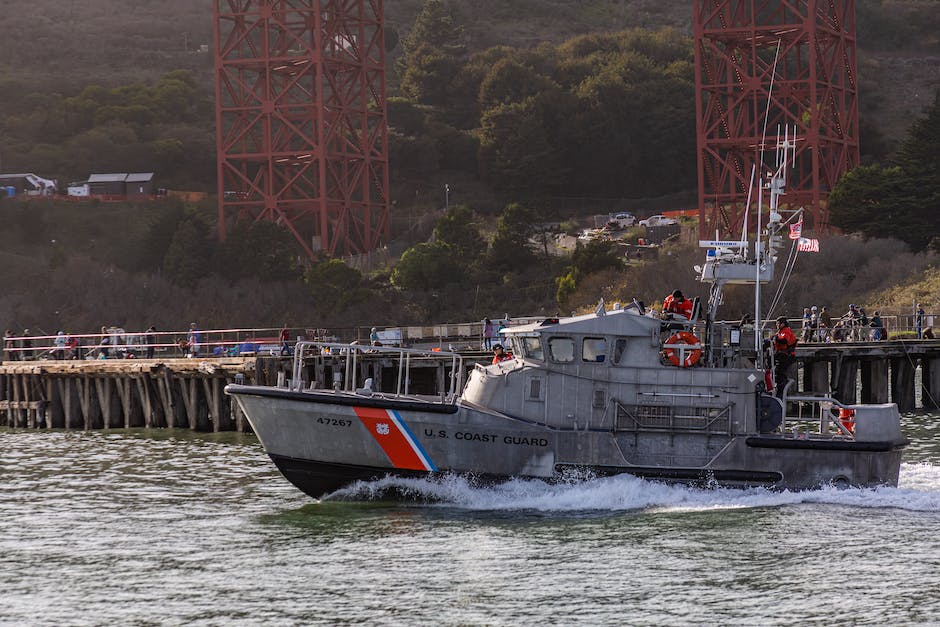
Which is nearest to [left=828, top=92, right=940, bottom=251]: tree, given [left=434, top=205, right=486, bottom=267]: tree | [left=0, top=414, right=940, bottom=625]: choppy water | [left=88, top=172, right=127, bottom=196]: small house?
[left=434, top=205, right=486, bottom=267]: tree

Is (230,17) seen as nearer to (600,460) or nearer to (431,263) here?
(431,263)

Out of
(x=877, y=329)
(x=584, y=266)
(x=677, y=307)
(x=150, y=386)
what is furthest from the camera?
(x=584, y=266)

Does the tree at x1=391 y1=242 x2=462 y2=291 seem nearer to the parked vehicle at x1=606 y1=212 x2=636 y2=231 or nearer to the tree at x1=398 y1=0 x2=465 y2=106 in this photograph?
the parked vehicle at x1=606 y1=212 x2=636 y2=231

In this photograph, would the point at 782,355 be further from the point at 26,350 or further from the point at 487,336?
the point at 26,350

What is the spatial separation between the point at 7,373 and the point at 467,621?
3291 cm

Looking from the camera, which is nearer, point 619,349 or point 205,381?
point 619,349

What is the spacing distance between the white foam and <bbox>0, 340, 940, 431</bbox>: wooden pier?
15257mm

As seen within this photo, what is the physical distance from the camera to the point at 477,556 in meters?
22.4

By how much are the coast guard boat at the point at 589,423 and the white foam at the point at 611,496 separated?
0.67ft

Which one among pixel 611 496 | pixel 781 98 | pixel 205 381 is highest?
pixel 781 98

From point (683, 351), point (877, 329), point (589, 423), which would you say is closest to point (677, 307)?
point (683, 351)

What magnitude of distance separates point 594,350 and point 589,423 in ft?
4.48

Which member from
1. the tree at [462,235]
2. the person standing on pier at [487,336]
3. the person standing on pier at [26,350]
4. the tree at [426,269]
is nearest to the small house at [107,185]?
the tree at [462,235]

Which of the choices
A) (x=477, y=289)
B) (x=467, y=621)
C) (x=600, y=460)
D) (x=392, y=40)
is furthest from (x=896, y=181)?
(x=392, y=40)
